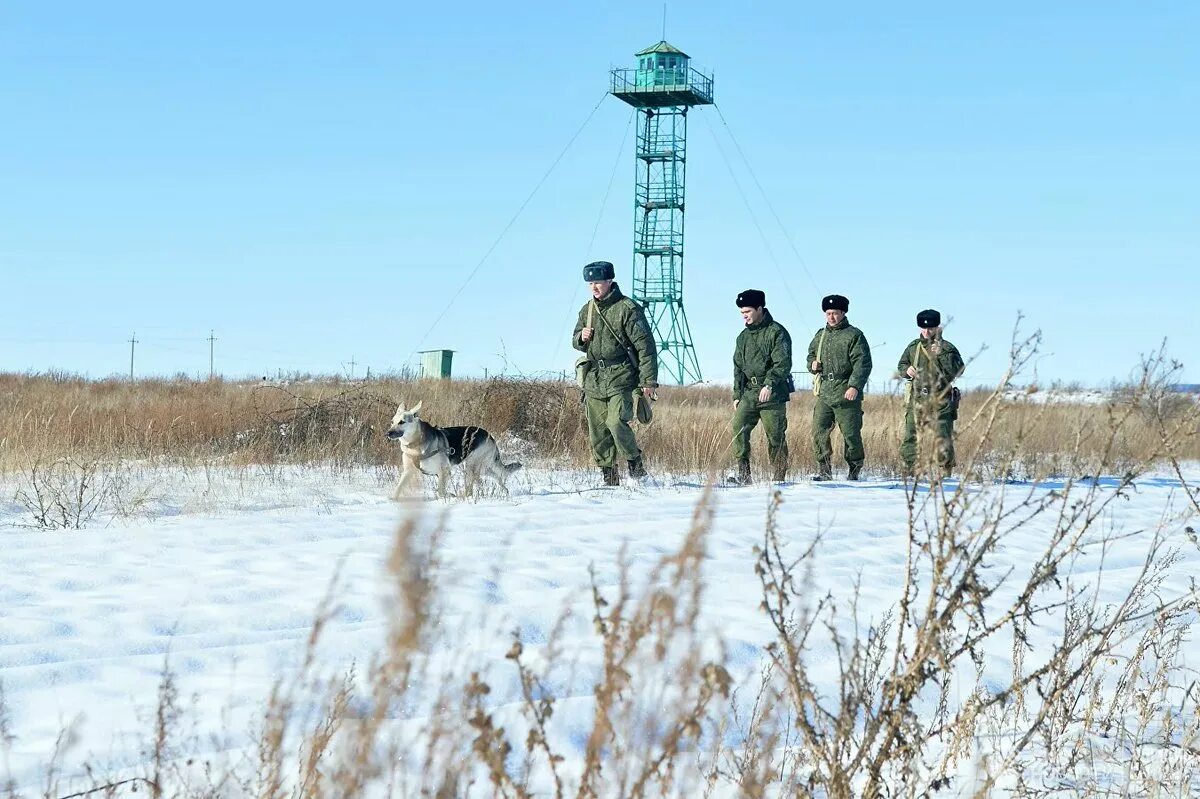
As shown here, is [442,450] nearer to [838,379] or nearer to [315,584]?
[315,584]

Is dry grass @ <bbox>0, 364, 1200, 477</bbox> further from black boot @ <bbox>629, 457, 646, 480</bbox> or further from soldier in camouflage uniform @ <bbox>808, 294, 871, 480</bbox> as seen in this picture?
soldier in camouflage uniform @ <bbox>808, 294, 871, 480</bbox>

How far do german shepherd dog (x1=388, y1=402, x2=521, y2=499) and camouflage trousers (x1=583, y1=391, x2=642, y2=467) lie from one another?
36.1 inches

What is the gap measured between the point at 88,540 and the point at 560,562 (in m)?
2.73

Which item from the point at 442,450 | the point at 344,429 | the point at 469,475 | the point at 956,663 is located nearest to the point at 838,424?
the point at 469,475

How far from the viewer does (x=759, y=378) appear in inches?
435

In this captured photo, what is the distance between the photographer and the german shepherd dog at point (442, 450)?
8.97 meters

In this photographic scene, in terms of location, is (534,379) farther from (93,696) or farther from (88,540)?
(93,696)

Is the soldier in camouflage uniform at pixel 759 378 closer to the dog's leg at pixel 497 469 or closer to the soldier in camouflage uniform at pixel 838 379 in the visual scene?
the soldier in camouflage uniform at pixel 838 379

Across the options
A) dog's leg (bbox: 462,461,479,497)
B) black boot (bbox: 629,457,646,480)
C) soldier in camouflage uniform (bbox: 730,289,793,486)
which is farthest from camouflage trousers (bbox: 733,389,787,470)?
dog's leg (bbox: 462,461,479,497)

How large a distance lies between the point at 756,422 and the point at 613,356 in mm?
1839

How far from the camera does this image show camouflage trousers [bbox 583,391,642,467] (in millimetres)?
10008

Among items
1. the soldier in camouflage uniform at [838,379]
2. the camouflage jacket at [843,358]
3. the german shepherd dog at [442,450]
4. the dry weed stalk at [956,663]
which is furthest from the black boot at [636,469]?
the dry weed stalk at [956,663]

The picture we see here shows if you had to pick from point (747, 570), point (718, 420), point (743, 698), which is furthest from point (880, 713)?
point (718, 420)

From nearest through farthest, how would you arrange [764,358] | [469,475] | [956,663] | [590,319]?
[956,663]
[469,475]
[590,319]
[764,358]
